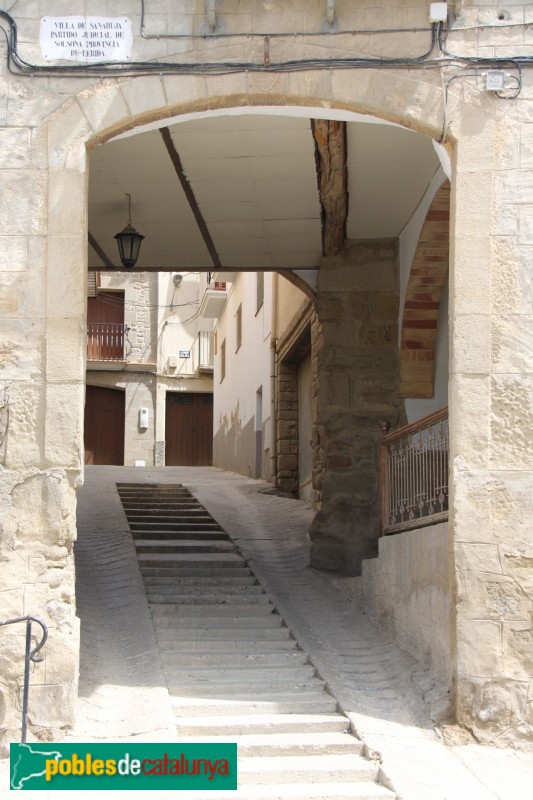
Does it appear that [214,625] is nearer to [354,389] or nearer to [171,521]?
[354,389]

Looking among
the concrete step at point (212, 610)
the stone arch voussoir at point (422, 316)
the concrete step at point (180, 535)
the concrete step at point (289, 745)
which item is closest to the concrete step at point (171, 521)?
the concrete step at point (180, 535)

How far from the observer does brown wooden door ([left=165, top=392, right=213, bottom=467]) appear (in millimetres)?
25453

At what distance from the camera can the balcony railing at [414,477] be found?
6.58 metres

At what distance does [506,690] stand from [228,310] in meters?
15.8

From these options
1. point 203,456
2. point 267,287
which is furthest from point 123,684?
point 203,456

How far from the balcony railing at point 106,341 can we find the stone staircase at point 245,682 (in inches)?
635

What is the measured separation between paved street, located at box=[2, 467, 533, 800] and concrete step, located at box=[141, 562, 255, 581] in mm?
116

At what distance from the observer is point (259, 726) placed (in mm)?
5547

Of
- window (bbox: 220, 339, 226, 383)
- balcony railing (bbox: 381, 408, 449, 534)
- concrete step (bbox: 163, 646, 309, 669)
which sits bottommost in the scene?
concrete step (bbox: 163, 646, 309, 669)

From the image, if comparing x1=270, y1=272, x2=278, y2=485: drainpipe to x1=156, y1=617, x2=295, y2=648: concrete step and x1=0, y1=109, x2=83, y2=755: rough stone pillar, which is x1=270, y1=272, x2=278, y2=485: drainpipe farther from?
x1=0, y1=109, x2=83, y2=755: rough stone pillar

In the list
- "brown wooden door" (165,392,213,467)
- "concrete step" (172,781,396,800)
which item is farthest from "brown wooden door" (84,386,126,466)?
"concrete step" (172,781,396,800)

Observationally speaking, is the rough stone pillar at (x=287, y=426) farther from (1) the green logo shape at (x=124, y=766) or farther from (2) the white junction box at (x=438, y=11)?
(1) the green logo shape at (x=124, y=766)

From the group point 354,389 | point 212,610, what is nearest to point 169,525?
point 354,389

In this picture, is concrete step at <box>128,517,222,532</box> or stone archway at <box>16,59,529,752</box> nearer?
stone archway at <box>16,59,529,752</box>
